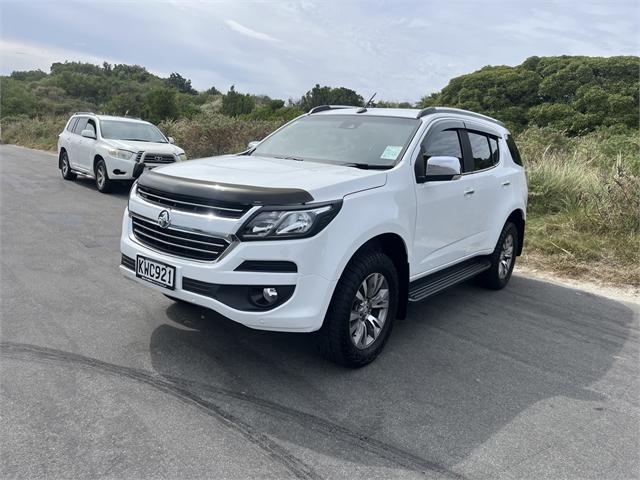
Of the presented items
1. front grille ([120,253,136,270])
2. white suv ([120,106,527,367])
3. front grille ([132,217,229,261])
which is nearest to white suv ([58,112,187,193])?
white suv ([120,106,527,367])

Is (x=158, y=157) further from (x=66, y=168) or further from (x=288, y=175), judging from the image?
(x=288, y=175)

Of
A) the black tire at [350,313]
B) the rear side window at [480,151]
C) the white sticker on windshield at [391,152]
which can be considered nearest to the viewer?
the black tire at [350,313]

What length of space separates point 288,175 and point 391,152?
1.03 m

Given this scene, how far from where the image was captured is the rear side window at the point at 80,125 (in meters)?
12.9

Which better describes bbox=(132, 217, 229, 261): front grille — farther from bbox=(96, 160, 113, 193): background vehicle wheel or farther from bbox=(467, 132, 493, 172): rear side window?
bbox=(96, 160, 113, 193): background vehicle wheel

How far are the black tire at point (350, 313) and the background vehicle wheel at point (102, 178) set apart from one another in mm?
9206

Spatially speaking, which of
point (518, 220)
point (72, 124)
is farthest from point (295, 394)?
point (72, 124)

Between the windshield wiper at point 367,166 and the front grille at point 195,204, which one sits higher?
the windshield wiper at point 367,166

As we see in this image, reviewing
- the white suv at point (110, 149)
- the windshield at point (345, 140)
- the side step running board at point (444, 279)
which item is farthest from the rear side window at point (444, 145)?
the white suv at point (110, 149)

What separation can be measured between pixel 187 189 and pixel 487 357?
2.66 metres

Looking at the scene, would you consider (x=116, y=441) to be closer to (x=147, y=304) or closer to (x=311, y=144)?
(x=147, y=304)

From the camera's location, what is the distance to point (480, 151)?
5.43m

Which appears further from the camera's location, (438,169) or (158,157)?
(158,157)

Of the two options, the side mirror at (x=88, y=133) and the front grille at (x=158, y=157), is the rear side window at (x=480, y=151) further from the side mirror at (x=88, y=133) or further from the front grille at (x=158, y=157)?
the side mirror at (x=88, y=133)
